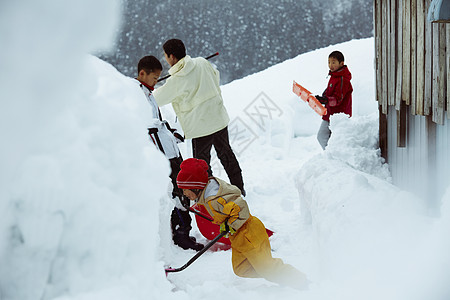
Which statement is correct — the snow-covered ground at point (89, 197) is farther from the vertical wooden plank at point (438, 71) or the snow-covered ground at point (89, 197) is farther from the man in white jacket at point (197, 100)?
the man in white jacket at point (197, 100)

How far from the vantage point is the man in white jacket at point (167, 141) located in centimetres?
331

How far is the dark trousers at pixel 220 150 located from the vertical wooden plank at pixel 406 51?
1.56 meters

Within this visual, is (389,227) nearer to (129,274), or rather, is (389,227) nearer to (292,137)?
(129,274)

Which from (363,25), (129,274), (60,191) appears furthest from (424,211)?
(363,25)

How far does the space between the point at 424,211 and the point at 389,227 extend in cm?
36

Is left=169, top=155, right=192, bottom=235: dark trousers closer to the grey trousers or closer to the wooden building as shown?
the wooden building

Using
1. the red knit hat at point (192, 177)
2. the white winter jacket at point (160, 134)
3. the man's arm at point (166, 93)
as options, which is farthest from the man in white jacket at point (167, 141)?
the red knit hat at point (192, 177)

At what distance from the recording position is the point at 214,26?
1001 inches

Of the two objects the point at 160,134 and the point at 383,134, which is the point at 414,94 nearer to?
the point at 383,134

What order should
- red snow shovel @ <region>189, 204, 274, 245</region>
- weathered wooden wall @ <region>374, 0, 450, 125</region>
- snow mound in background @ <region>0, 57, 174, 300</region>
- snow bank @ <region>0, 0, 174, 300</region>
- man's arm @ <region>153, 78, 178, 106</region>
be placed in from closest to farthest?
snow bank @ <region>0, 0, 174, 300</region>, snow mound in background @ <region>0, 57, 174, 300</region>, weathered wooden wall @ <region>374, 0, 450, 125</region>, red snow shovel @ <region>189, 204, 274, 245</region>, man's arm @ <region>153, 78, 178, 106</region>

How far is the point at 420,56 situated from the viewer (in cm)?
324

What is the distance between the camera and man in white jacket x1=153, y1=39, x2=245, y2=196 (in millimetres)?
3852

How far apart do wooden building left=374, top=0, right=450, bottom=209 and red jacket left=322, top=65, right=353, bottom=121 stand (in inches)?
16.4

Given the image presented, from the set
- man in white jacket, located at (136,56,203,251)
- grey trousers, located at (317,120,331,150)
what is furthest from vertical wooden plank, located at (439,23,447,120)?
grey trousers, located at (317,120,331,150)
